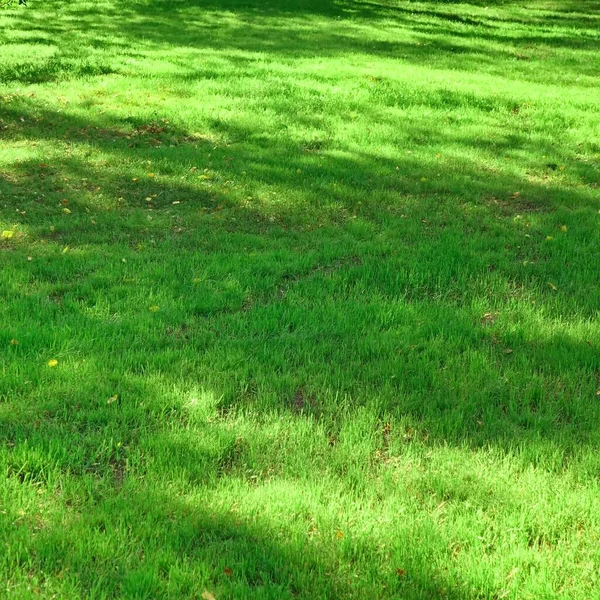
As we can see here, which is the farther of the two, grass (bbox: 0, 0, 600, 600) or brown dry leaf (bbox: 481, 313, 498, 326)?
brown dry leaf (bbox: 481, 313, 498, 326)

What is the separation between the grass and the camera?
3129 mm

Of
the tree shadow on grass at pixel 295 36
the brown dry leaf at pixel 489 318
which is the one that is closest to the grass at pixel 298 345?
the brown dry leaf at pixel 489 318

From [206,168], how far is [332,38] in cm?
1013

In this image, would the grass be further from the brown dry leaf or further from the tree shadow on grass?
the tree shadow on grass

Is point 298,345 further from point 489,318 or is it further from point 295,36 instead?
point 295,36

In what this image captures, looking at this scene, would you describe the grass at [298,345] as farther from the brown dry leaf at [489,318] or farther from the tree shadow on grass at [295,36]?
the tree shadow on grass at [295,36]

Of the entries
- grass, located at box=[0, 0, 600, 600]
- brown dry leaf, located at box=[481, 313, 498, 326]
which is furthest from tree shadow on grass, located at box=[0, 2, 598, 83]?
brown dry leaf, located at box=[481, 313, 498, 326]

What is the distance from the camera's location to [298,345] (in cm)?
493

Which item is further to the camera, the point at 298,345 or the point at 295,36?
the point at 295,36

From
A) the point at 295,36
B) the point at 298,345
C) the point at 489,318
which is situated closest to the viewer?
the point at 298,345

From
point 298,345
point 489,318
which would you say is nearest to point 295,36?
point 489,318

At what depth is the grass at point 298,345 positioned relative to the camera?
3129 mm

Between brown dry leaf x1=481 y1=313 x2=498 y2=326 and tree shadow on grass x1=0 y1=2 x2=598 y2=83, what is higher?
tree shadow on grass x1=0 y1=2 x2=598 y2=83

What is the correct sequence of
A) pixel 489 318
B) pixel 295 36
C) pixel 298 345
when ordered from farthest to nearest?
1. pixel 295 36
2. pixel 489 318
3. pixel 298 345
